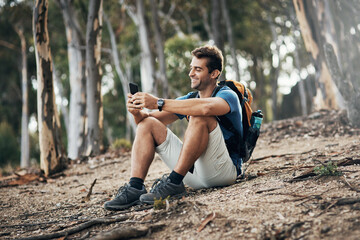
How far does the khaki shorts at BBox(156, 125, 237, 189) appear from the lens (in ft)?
10.7

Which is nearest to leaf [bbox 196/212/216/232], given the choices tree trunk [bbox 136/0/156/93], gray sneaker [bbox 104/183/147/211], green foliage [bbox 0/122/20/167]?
gray sneaker [bbox 104/183/147/211]

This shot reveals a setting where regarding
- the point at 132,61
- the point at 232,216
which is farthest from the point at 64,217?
the point at 132,61

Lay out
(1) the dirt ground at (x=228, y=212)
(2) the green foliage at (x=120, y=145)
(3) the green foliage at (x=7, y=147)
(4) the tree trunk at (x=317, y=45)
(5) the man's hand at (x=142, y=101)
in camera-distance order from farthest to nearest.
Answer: (3) the green foliage at (x=7, y=147) < (2) the green foliage at (x=120, y=145) < (4) the tree trunk at (x=317, y=45) < (5) the man's hand at (x=142, y=101) < (1) the dirt ground at (x=228, y=212)

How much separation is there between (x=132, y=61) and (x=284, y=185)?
57.9 feet

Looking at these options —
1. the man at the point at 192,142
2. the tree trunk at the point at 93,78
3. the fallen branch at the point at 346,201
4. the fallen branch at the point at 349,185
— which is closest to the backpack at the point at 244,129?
the man at the point at 192,142

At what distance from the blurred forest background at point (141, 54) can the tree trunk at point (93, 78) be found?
0.08ft

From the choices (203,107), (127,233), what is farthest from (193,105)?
(127,233)

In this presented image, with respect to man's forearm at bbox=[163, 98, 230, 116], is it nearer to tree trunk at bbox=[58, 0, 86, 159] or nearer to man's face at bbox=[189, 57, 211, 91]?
man's face at bbox=[189, 57, 211, 91]

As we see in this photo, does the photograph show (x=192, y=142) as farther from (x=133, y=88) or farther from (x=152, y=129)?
(x=133, y=88)

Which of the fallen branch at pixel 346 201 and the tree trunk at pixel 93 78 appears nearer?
the fallen branch at pixel 346 201

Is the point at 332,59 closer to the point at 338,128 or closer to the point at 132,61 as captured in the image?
the point at 338,128

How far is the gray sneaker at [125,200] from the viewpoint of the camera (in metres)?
3.19

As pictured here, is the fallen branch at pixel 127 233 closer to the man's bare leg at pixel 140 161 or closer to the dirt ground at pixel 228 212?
the dirt ground at pixel 228 212

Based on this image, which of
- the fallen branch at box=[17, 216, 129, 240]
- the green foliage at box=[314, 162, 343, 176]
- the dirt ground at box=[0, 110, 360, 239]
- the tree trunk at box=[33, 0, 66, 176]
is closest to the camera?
the dirt ground at box=[0, 110, 360, 239]
